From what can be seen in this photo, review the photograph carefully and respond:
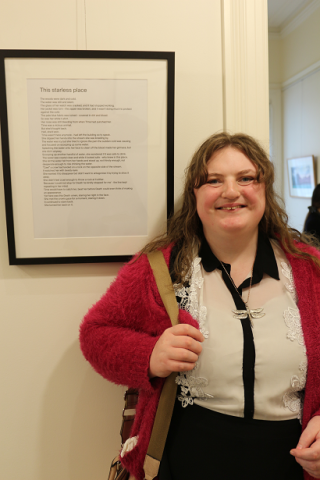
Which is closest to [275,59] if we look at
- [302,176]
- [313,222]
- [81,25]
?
[302,176]

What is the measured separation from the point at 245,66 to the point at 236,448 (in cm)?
113

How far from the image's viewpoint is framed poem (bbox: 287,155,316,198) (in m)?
3.32

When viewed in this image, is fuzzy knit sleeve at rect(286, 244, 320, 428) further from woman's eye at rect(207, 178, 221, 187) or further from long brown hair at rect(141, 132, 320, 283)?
woman's eye at rect(207, 178, 221, 187)

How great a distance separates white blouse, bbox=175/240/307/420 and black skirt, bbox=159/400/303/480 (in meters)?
0.03

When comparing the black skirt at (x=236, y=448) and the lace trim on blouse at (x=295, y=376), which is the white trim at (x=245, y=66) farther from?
the black skirt at (x=236, y=448)

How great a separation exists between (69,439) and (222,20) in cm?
150

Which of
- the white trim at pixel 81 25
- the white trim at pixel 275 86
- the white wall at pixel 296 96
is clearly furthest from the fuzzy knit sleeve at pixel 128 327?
the white trim at pixel 275 86

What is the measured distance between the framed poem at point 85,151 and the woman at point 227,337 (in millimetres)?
178

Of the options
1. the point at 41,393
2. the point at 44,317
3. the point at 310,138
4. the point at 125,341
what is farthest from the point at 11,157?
the point at 310,138

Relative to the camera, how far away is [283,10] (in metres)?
3.22

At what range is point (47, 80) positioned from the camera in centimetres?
111

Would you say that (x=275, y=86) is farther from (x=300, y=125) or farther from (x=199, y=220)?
(x=199, y=220)

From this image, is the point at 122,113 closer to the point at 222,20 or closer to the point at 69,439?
the point at 222,20

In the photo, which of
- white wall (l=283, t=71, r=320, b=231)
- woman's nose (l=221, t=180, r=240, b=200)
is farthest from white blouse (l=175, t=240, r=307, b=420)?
white wall (l=283, t=71, r=320, b=231)
